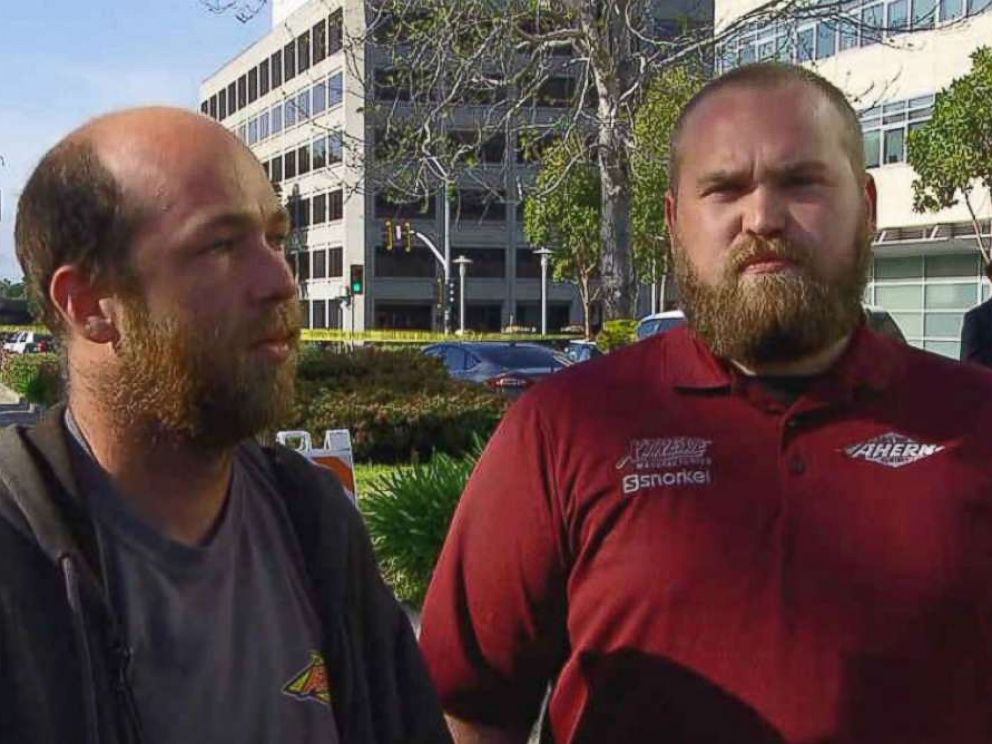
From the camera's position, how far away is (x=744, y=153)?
2.33 m

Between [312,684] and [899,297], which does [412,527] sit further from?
[899,297]

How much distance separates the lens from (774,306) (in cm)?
226

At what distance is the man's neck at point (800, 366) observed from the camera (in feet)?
7.73

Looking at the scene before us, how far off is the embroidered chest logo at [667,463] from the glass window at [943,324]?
32790 mm

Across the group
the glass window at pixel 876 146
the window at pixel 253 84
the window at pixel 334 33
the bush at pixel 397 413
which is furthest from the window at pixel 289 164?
the bush at pixel 397 413

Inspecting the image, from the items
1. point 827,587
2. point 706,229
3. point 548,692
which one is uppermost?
point 706,229

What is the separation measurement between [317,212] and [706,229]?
265ft

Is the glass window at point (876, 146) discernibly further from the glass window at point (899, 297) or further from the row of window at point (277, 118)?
the row of window at point (277, 118)

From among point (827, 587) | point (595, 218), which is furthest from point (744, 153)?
point (595, 218)

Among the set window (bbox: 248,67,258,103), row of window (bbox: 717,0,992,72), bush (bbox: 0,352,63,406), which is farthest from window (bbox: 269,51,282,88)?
row of window (bbox: 717,0,992,72)

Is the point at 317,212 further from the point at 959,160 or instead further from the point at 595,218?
the point at 959,160

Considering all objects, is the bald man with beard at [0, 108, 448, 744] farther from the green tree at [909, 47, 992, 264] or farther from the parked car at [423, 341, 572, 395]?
the green tree at [909, 47, 992, 264]

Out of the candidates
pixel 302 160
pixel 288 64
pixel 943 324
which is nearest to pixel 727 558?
pixel 943 324

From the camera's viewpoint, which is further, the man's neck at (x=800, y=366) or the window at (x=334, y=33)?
the window at (x=334, y=33)
